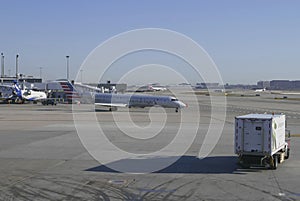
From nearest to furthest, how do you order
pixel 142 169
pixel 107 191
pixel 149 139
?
pixel 107 191 < pixel 142 169 < pixel 149 139

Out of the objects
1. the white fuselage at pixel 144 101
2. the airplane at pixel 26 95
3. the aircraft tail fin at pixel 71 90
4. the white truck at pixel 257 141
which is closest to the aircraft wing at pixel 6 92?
the airplane at pixel 26 95

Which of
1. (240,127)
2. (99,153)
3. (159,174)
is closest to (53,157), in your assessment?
(99,153)

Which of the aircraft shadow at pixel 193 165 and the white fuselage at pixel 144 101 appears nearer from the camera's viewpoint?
the aircraft shadow at pixel 193 165

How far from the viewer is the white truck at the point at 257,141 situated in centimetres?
1927

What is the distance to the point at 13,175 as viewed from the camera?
58.8 ft

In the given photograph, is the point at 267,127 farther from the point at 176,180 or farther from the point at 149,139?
the point at 149,139

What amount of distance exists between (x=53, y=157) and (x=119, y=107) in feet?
154

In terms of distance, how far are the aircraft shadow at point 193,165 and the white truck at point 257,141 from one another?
35.7 inches

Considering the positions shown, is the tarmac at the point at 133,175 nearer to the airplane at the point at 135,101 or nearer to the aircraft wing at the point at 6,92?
the airplane at the point at 135,101

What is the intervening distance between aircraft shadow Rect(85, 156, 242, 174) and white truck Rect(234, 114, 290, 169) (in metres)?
0.91

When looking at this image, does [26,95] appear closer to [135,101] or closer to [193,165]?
[135,101]

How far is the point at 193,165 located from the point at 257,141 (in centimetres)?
335

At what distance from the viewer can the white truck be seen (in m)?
19.3

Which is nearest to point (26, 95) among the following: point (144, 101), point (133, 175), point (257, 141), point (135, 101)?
point (135, 101)
